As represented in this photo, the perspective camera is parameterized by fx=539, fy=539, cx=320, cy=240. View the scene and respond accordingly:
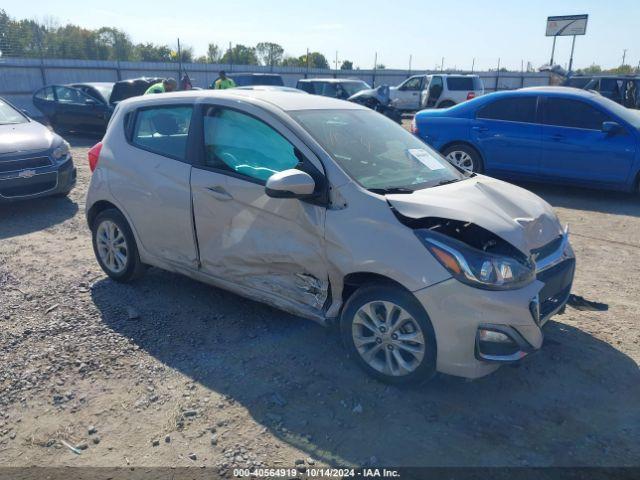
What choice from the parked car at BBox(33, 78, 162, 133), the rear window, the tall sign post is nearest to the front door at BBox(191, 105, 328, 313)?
the parked car at BBox(33, 78, 162, 133)

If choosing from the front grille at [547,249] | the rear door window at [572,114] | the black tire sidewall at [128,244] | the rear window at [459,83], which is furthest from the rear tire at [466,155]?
the rear window at [459,83]

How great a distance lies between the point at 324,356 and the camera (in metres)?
3.76

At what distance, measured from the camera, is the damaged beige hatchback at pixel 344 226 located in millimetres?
3074

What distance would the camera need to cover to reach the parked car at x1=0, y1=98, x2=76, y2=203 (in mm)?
6953

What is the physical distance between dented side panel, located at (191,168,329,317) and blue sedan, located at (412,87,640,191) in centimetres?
476

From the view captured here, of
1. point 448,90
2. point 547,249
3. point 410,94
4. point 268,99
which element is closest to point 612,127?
point 547,249

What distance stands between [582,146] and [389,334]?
6080 mm

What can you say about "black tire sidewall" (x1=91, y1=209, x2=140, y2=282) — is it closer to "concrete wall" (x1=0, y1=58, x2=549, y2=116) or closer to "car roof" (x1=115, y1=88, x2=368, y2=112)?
"car roof" (x1=115, y1=88, x2=368, y2=112)

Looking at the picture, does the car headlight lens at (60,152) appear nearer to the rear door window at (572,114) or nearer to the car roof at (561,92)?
the car roof at (561,92)

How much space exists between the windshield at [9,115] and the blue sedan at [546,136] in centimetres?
644

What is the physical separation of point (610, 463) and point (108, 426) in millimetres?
2709

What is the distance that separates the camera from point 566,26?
32344 mm

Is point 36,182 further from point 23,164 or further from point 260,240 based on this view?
point 260,240

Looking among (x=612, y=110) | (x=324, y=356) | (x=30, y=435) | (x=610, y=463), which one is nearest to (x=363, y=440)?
(x=324, y=356)
